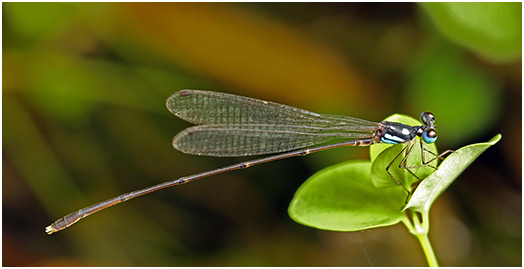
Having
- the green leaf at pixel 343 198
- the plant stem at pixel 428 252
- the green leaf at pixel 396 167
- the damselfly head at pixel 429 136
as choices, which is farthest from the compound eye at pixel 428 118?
the plant stem at pixel 428 252

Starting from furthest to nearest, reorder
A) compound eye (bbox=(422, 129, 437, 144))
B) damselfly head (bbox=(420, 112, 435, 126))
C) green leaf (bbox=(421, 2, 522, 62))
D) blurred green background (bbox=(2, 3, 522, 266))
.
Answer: blurred green background (bbox=(2, 3, 522, 266))
green leaf (bbox=(421, 2, 522, 62))
damselfly head (bbox=(420, 112, 435, 126))
compound eye (bbox=(422, 129, 437, 144))

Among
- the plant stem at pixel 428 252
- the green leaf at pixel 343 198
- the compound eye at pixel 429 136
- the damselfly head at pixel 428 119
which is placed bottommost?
the plant stem at pixel 428 252

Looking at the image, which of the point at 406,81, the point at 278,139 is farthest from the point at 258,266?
the point at 406,81

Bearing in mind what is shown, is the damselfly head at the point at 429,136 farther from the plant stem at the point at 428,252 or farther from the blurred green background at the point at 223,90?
the blurred green background at the point at 223,90

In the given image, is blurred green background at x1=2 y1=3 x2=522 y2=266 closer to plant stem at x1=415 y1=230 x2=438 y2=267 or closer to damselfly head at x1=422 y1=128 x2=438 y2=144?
damselfly head at x1=422 y1=128 x2=438 y2=144

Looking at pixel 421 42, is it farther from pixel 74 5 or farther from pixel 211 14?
pixel 74 5

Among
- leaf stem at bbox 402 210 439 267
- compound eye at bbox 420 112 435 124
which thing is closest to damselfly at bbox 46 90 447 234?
compound eye at bbox 420 112 435 124

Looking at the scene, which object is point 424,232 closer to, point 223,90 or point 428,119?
point 428,119
